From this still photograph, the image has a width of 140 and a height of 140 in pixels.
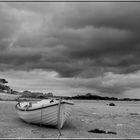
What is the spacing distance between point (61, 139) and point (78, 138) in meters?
1.02

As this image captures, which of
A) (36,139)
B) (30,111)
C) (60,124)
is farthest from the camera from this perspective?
(30,111)

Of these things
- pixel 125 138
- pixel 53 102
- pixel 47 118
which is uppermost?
pixel 53 102

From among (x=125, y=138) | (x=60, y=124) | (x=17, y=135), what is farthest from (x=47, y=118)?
(x=125, y=138)

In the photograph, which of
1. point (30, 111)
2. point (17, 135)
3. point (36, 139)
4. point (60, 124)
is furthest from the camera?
point (30, 111)

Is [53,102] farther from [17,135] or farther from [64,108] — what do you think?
[17,135]

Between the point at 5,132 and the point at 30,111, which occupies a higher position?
the point at 30,111

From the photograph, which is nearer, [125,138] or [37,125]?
[125,138]

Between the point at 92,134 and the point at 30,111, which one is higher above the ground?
the point at 30,111

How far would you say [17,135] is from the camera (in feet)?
40.1

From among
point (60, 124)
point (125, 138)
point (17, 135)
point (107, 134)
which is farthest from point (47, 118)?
point (125, 138)

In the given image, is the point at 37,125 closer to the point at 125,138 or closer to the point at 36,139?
the point at 36,139

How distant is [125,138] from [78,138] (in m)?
2.85

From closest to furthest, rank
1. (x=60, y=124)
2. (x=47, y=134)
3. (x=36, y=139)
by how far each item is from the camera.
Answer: (x=36, y=139), (x=47, y=134), (x=60, y=124)

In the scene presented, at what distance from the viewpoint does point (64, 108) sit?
577 inches
